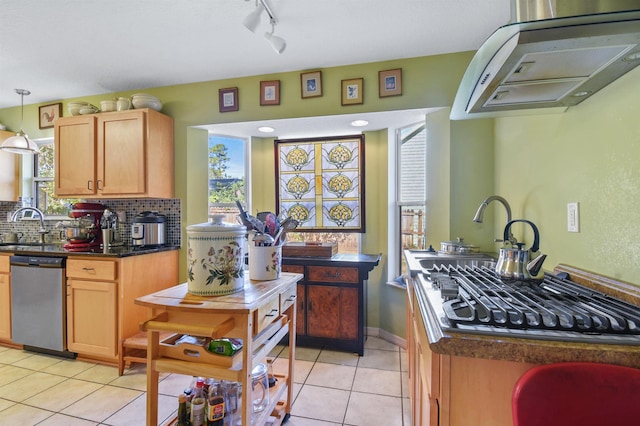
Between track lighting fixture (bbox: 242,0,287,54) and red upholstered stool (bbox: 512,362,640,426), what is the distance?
188cm

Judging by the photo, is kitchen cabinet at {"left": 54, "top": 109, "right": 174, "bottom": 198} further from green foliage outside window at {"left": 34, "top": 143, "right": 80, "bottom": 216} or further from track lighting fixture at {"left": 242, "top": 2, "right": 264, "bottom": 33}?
track lighting fixture at {"left": 242, "top": 2, "right": 264, "bottom": 33}

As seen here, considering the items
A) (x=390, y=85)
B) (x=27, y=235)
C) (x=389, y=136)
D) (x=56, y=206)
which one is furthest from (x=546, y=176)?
(x=27, y=235)

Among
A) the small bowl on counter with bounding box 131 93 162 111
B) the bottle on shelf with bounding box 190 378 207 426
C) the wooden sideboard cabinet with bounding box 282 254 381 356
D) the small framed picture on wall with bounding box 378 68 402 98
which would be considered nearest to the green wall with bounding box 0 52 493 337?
the small framed picture on wall with bounding box 378 68 402 98

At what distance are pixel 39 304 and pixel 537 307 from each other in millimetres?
3525

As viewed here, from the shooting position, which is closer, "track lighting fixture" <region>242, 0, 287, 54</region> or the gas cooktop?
the gas cooktop

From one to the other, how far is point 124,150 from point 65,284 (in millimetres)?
1248

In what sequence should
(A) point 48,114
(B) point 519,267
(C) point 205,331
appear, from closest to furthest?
(C) point 205,331, (B) point 519,267, (A) point 48,114

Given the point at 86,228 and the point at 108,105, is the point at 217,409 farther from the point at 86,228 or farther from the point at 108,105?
the point at 108,105

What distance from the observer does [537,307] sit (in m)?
0.89

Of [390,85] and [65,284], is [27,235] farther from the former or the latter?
[390,85]

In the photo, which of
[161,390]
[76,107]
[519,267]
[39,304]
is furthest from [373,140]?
[39,304]

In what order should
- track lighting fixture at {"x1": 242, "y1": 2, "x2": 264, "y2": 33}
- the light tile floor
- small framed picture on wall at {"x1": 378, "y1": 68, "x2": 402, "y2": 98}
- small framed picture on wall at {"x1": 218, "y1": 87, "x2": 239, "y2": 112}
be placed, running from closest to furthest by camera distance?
track lighting fixture at {"x1": 242, "y1": 2, "x2": 264, "y2": 33}, the light tile floor, small framed picture on wall at {"x1": 378, "y1": 68, "x2": 402, "y2": 98}, small framed picture on wall at {"x1": 218, "y1": 87, "x2": 239, "y2": 112}

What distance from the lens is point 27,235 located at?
11.3ft

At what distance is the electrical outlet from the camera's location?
1.29 meters
